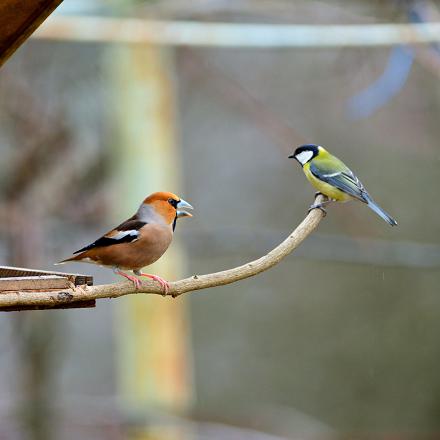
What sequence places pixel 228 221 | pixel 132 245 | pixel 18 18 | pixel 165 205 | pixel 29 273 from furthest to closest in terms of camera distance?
pixel 228 221, pixel 165 205, pixel 132 245, pixel 18 18, pixel 29 273

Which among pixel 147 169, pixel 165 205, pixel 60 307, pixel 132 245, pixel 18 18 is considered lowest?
pixel 60 307

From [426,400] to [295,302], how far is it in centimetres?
255

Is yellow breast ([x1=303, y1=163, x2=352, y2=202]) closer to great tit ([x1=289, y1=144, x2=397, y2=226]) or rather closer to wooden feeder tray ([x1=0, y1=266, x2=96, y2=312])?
great tit ([x1=289, y1=144, x2=397, y2=226])

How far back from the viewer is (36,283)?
124 inches

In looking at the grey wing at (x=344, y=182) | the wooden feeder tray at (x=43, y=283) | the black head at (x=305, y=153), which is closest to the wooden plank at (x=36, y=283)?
the wooden feeder tray at (x=43, y=283)

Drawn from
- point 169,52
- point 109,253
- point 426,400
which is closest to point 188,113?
point 169,52

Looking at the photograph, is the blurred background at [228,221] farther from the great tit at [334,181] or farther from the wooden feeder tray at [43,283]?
the wooden feeder tray at [43,283]

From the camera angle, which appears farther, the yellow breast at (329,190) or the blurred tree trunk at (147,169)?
the blurred tree trunk at (147,169)

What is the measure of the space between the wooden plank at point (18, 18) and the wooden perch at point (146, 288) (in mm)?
1070

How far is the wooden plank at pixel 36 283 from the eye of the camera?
312 centimetres

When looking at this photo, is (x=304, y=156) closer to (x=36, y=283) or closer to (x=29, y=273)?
(x=29, y=273)

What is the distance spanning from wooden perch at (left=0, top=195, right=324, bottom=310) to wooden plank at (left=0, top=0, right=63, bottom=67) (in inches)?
42.1

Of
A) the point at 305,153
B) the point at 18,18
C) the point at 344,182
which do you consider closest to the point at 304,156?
the point at 305,153

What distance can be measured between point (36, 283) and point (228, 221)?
1188 cm
